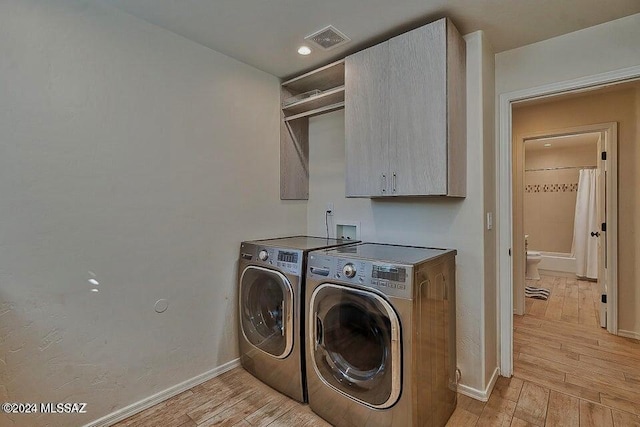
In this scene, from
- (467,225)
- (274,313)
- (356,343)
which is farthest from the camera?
(274,313)

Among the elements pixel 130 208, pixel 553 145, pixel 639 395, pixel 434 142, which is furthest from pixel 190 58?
pixel 553 145

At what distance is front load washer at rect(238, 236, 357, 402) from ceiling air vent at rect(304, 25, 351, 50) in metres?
1.41

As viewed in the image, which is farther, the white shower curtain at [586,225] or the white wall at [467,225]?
the white shower curtain at [586,225]

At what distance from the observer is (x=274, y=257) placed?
6.85 feet

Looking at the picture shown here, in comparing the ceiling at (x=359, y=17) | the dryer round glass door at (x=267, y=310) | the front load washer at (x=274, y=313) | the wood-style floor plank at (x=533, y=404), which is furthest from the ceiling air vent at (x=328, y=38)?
the wood-style floor plank at (x=533, y=404)

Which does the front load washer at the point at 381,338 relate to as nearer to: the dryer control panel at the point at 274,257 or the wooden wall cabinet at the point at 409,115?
the dryer control panel at the point at 274,257

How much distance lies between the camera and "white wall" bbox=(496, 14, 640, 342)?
1.82 metres

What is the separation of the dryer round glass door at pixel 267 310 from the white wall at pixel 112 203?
172mm

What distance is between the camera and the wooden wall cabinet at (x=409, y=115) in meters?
1.79

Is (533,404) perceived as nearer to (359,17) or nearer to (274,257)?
(274,257)

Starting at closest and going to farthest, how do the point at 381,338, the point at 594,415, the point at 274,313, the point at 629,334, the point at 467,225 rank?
the point at 381,338, the point at 594,415, the point at 467,225, the point at 274,313, the point at 629,334

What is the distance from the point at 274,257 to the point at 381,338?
2.92 ft

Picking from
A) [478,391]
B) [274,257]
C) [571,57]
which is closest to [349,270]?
[274,257]

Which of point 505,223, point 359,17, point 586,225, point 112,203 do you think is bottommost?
point 586,225
